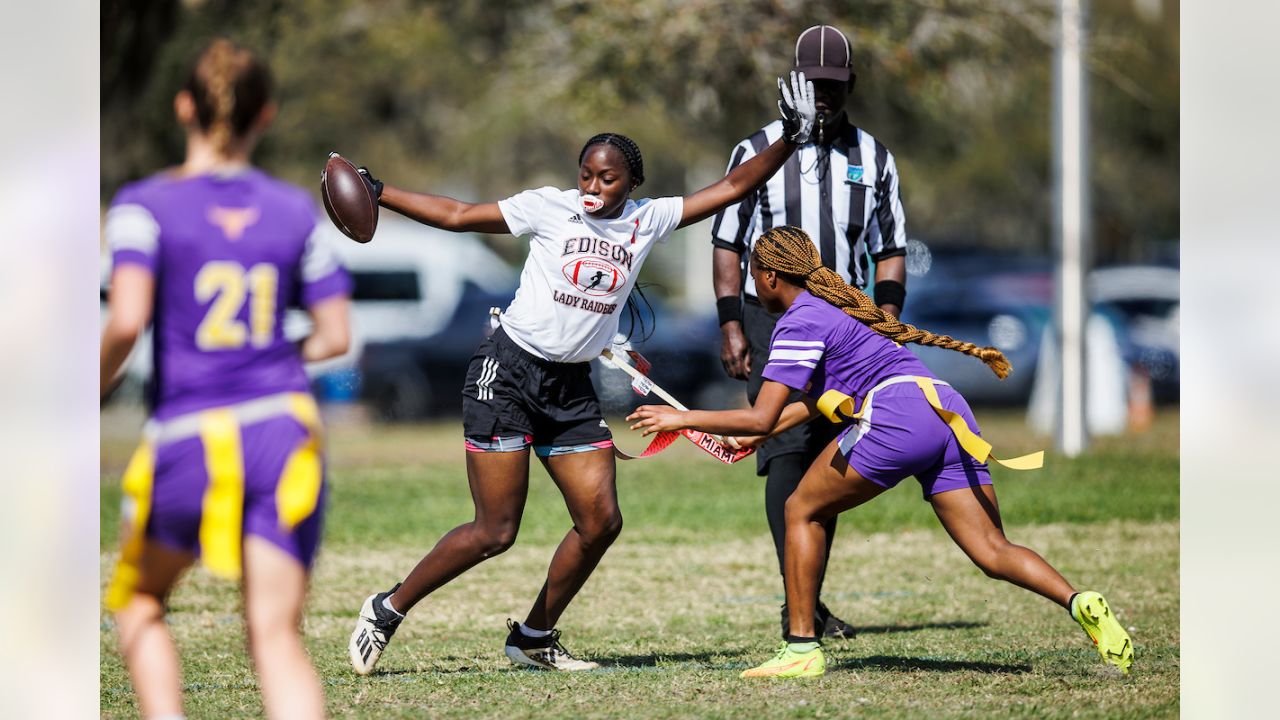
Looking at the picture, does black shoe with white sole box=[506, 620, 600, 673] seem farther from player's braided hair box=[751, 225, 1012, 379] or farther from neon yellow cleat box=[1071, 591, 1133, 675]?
neon yellow cleat box=[1071, 591, 1133, 675]

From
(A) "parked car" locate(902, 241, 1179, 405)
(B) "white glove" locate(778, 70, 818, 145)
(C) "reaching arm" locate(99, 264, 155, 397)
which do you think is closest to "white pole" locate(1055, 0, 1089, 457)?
(A) "parked car" locate(902, 241, 1179, 405)

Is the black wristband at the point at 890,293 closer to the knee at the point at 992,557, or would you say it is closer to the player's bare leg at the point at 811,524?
the player's bare leg at the point at 811,524

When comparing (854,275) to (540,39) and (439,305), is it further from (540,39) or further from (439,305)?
(439,305)

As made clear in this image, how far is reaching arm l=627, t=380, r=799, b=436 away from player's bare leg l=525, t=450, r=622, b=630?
0.41 metres

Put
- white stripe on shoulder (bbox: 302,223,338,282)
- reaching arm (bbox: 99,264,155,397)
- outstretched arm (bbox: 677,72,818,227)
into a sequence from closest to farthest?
reaching arm (bbox: 99,264,155,397) < white stripe on shoulder (bbox: 302,223,338,282) < outstretched arm (bbox: 677,72,818,227)

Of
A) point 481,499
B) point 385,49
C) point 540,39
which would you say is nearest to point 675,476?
point 540,39

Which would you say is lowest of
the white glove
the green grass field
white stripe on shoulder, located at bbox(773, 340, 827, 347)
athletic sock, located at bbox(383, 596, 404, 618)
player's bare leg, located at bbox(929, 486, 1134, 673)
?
the green grass field

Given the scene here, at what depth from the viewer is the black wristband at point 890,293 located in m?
7.22

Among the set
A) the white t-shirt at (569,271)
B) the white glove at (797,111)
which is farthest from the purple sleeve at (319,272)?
the white glove at (797,111)

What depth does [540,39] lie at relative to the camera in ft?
63.1

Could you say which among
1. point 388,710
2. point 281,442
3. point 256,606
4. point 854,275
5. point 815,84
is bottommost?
point 388,710

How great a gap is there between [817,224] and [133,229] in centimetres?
363

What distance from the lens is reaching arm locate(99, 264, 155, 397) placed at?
4047 millimetres
